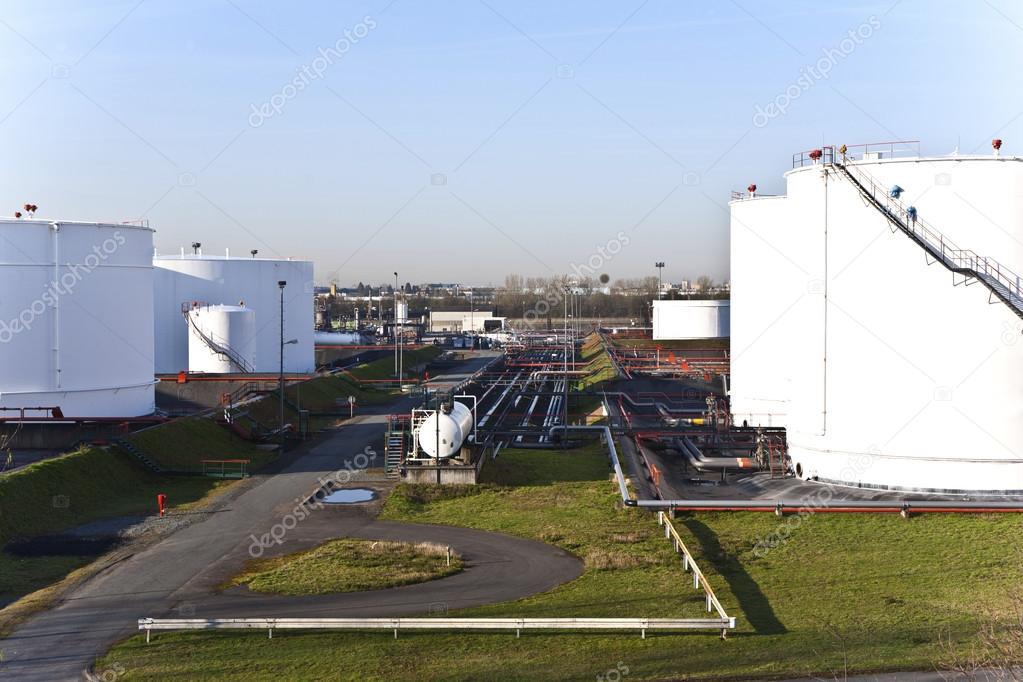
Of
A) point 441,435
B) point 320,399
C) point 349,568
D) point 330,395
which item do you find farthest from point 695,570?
point 330,395

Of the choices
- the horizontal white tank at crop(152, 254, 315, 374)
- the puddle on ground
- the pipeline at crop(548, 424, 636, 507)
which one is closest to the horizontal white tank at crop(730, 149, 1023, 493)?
the pipeline at crop(548, 424, 636, 507)

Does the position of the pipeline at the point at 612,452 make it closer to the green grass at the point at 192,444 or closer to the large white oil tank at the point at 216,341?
the green grass at the point at 192,444

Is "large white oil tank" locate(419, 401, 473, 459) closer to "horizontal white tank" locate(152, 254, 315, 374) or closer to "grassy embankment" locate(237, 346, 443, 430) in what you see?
"grassy embankment" locate(237, 346, 443, 430)

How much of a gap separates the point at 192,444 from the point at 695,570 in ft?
76.7

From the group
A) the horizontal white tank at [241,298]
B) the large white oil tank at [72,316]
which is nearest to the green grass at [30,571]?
the large white oil tank at [72,316]

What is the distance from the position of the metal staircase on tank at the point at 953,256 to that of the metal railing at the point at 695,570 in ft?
36.7

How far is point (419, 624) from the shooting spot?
17812mm

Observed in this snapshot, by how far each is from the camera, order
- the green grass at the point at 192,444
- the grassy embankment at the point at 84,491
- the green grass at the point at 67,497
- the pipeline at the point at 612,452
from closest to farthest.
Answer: the grassy embankment at the point at 84,491, the green grass at the point at 67,497, the pipeline at the point at 612,452, the green grass at the point at 192,444

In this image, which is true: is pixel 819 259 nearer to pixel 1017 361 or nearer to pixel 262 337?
pixel 1017 361

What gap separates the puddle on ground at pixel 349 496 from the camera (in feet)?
97.1

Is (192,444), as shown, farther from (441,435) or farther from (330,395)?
(330,395)

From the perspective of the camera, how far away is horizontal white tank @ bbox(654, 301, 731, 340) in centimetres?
8650

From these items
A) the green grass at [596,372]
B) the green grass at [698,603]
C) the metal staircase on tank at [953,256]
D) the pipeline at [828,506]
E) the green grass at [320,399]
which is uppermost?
the metal staircase on tank at [953,256]

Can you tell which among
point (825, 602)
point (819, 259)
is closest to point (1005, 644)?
point (825, 602)
